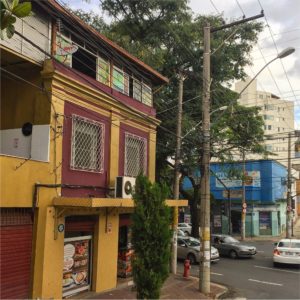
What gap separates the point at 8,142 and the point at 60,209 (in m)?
2.74

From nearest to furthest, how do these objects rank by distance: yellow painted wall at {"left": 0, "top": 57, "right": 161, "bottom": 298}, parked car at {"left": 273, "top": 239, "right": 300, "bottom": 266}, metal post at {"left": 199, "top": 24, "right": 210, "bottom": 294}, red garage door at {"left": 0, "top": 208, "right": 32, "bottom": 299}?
red garage door at {"left": 0, "top": 208, "right": 32, "bottom": 299} < yellow painted wall at {"left": 0, "top": 57, "right": 161, "bottom": 298} < metal post at {"left": 199, "top": 24, "right": 210, "bottom": 294} < parked car at {"left": 273, "top": 239, "right": 300, "bottom": 266}

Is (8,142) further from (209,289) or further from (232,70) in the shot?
(232,70)

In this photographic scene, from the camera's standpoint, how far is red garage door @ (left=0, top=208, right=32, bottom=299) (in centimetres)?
1100

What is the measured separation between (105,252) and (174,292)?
109 inches

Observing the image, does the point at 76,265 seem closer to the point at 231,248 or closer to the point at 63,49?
the point at 63,49

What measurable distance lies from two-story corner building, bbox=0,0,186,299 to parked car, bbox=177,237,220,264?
7.14 metres

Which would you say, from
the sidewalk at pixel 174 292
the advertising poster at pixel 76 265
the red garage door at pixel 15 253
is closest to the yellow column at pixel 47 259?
the red garage door at pixel 15 253

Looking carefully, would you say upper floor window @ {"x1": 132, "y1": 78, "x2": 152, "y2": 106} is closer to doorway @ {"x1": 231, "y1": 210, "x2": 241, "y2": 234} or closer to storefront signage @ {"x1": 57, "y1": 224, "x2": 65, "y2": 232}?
storefront signage @ {"x1": 57, "y1": 224, "x2": 65, "y2": 232}

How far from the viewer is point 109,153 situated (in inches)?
604

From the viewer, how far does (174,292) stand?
1496 centimetres

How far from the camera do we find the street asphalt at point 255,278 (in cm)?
1537

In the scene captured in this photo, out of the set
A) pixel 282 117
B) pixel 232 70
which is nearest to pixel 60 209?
pixel 232 70

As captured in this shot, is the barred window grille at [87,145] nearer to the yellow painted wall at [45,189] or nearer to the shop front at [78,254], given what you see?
the yellow painted wall at [45,189]

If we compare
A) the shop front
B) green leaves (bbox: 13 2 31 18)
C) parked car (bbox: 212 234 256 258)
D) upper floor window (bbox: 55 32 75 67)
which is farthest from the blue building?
green leaves (bbox: 13 2 31 18)
